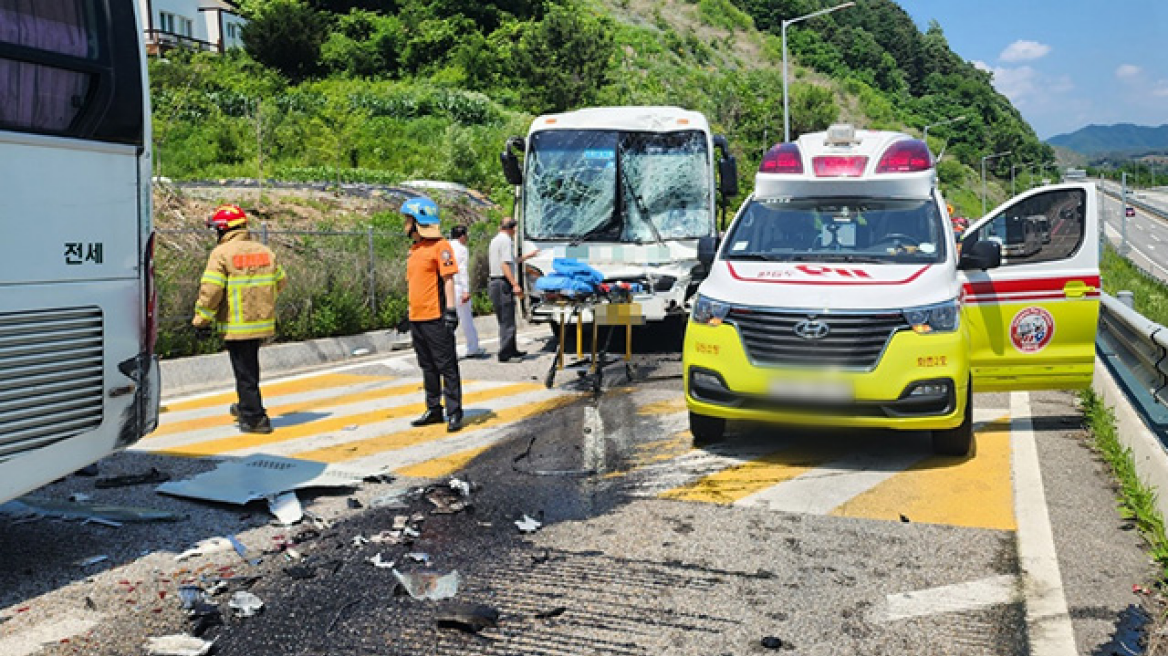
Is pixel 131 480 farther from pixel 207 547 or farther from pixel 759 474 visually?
pixel 759 474

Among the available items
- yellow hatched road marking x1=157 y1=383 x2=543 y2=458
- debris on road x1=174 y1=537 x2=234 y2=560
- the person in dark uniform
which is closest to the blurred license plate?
the person in dark uniform

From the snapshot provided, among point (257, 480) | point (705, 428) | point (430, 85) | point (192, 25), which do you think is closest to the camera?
point (257, 480)

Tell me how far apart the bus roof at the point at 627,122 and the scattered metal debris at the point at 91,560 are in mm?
10187

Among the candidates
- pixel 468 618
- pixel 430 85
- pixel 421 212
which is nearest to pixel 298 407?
pixel 421 212

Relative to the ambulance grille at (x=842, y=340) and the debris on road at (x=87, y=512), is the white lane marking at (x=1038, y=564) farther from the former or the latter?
the debris on road at (x=87, y=512)

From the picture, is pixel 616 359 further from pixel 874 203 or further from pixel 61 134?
pixel 61 134

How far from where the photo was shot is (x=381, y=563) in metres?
4.97

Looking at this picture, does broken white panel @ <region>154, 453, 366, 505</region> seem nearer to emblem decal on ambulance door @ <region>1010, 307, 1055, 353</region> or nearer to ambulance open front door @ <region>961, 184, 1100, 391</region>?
ambulance open front door @ <region>961, 184, 1100, 391</region>

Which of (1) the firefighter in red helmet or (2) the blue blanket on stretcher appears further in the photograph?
(2) the blue blanket on stretcher

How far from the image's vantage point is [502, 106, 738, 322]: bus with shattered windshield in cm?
1379

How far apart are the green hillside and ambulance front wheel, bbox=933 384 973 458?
21658 mm

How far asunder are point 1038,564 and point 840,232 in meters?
3.59

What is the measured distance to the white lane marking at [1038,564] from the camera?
406 cm

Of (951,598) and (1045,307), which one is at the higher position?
(1045,307)
